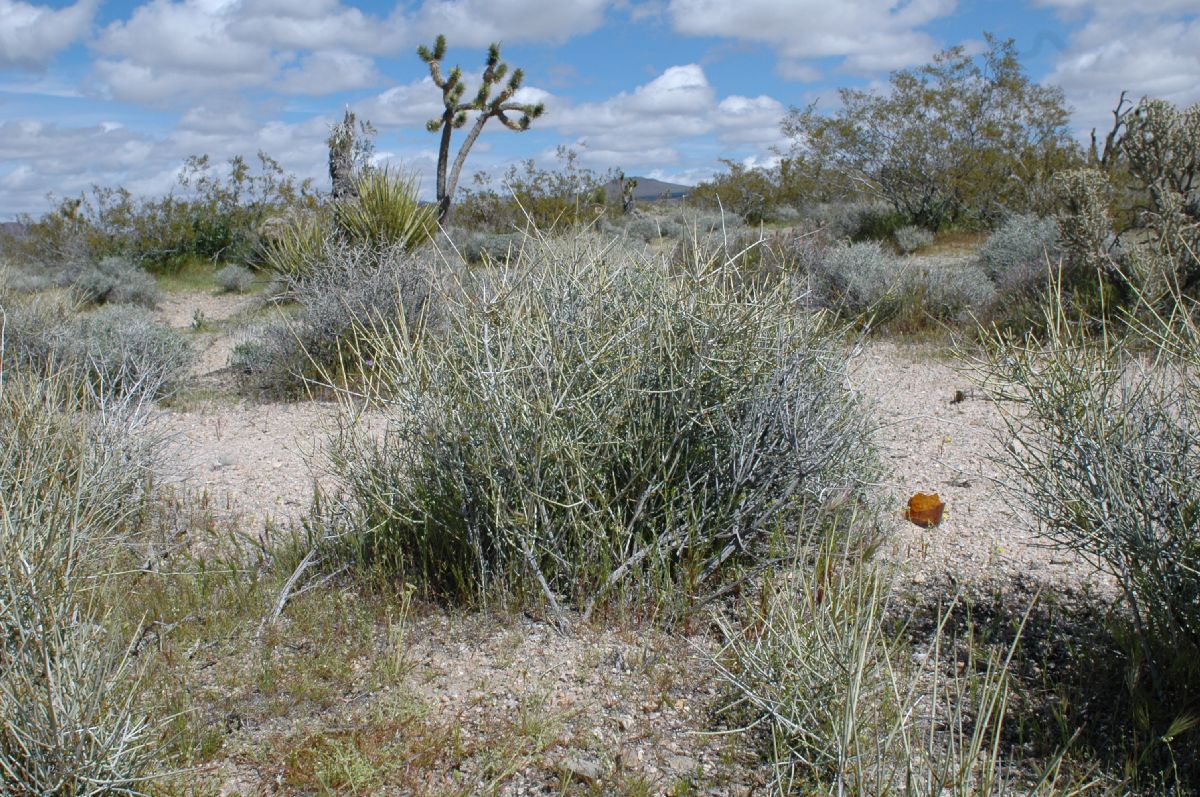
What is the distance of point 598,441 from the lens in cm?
313

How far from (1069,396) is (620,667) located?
1.62 m

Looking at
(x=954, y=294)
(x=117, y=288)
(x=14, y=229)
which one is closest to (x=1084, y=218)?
(x=954, y=294)

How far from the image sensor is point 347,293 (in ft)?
25.1

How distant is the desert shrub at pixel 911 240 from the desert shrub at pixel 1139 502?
510 inches

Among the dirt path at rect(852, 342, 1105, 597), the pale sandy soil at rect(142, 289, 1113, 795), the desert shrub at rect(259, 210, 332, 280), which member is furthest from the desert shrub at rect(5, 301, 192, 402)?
the dirt path at rect(852, 342, 1105, 597)

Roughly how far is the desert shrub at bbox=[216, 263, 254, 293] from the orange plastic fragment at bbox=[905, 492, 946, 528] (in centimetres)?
1275

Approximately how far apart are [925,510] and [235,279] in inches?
520

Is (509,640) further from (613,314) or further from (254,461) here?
(254,461)

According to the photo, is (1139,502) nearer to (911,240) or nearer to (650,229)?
(911,240)

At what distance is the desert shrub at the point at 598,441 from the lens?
3.07 meters

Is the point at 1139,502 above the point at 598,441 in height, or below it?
below

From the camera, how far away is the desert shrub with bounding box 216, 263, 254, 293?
1469 cm

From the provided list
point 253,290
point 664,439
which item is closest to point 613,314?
point 664,439

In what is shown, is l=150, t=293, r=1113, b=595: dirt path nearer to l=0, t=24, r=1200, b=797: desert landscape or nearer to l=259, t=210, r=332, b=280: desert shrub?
l=0, t=24, r=1200, b=797: desert landscape
